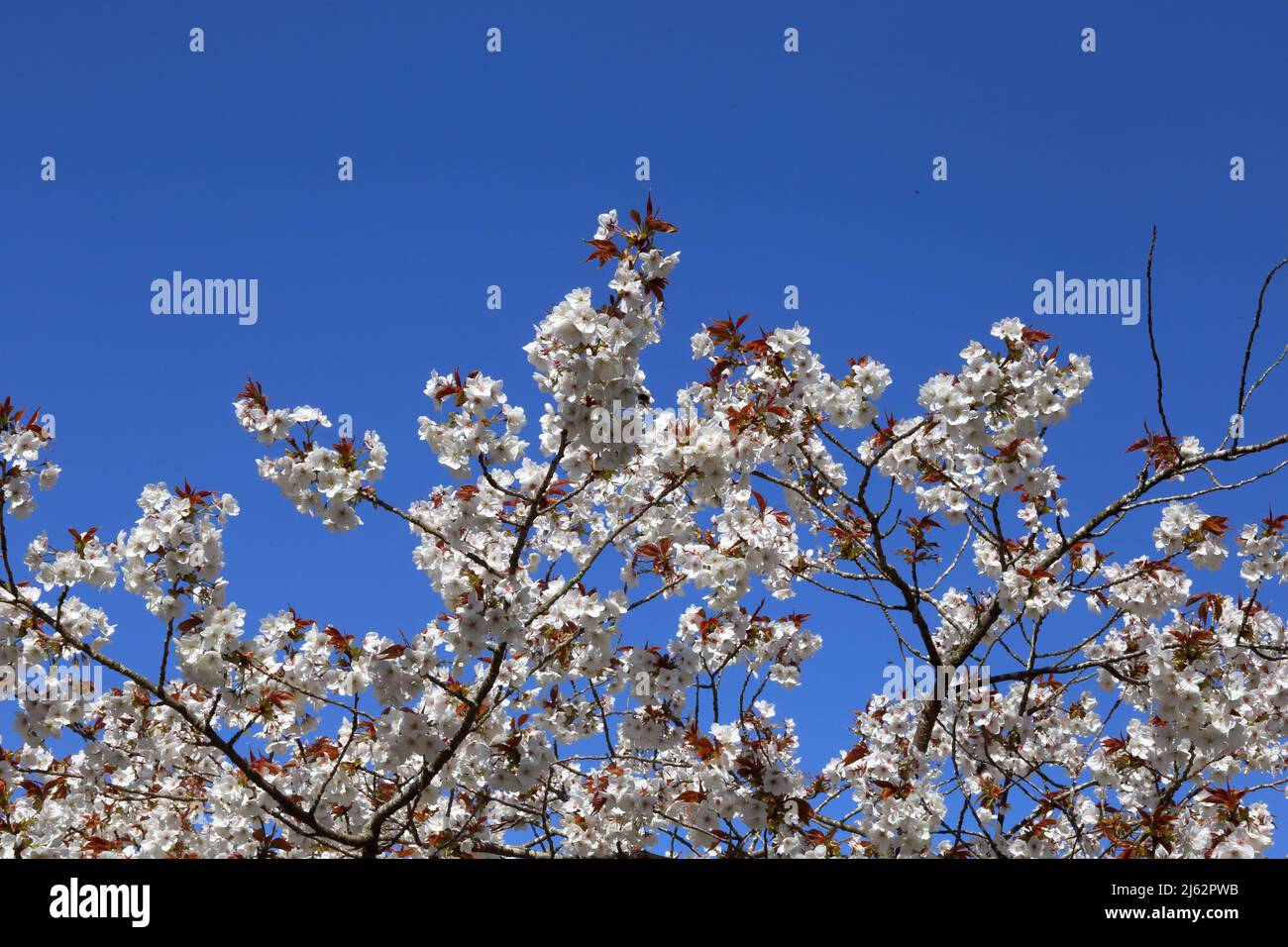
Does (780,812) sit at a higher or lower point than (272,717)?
lower

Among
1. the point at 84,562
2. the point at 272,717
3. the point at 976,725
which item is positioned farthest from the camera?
the point at 976,725

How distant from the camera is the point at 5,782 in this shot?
5.09m

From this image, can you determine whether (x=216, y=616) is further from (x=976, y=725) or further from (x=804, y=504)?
(x=976, y=725)

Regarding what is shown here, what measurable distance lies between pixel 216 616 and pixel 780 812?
2473 mm

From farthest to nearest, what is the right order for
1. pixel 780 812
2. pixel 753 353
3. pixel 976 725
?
pixel 976 725 → pixel 753 353 → pixel 780 812

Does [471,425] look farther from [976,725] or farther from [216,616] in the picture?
[976,725]

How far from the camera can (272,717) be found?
4.61 m

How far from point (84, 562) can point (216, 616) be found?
0.73 meters

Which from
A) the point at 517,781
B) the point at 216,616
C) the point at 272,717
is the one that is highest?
the point at 216,616
